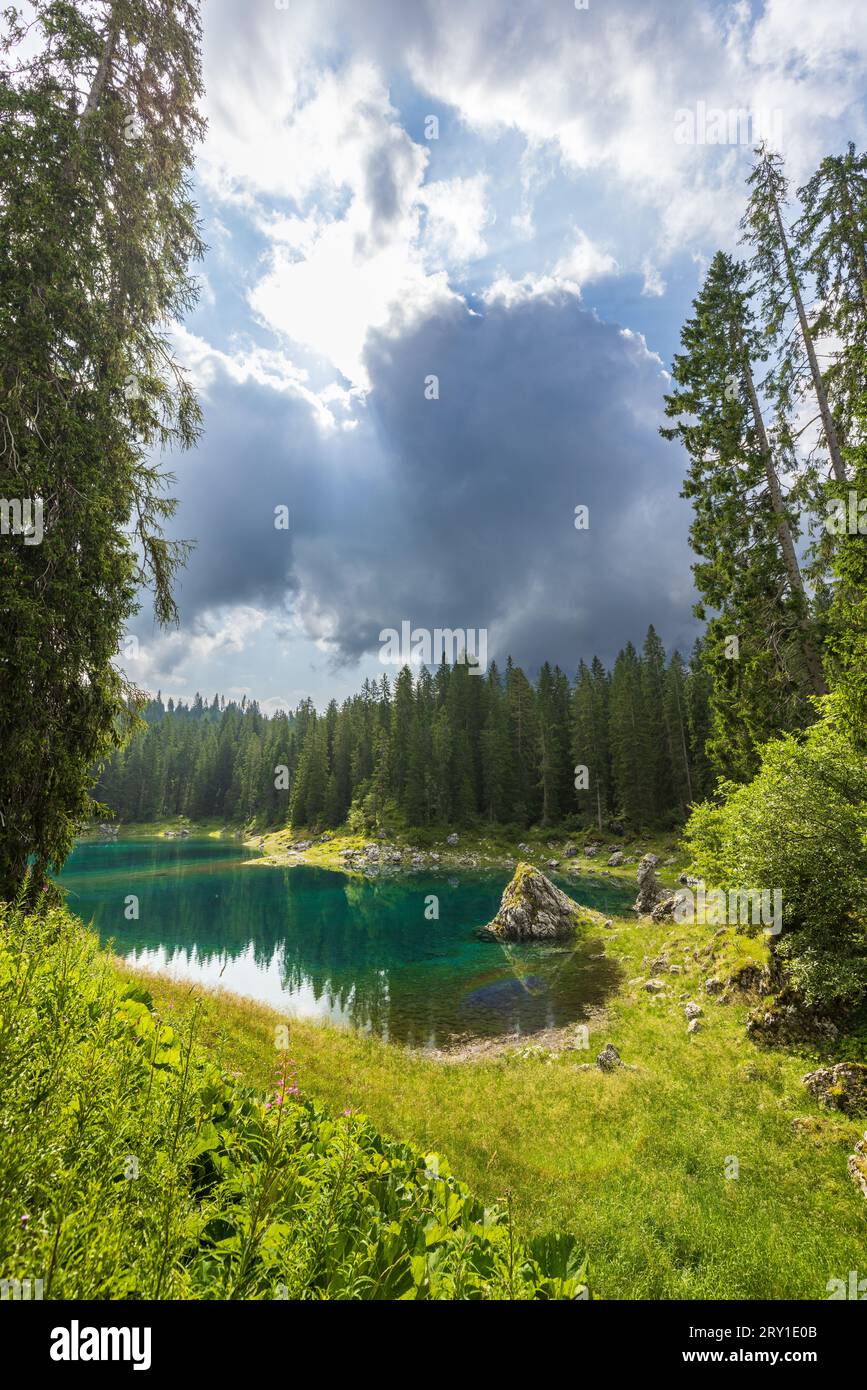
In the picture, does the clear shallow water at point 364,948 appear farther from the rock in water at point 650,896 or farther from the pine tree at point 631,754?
the pine tree at point 631,754

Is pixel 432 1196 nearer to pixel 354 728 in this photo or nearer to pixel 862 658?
pixel 862 658

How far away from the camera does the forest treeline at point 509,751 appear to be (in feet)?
203

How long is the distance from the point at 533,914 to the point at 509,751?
4222 centimetres

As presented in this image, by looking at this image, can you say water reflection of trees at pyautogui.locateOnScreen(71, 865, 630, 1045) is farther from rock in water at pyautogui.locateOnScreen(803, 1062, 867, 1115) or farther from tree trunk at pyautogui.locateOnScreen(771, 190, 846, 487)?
tree trunk at pyautogui.locateOnScreen(771, 190, 846, 487)

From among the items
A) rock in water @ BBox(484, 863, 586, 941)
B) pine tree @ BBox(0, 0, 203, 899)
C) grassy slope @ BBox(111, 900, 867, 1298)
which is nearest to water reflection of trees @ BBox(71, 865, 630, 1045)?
rock in water @ BBox(484, 863, 586, 941)

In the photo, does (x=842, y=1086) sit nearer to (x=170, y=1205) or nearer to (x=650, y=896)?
(x=170, y=1205)

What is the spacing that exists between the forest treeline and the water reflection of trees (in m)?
18.4

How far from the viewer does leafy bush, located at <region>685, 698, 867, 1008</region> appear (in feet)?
34.0

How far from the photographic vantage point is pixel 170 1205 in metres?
2.31

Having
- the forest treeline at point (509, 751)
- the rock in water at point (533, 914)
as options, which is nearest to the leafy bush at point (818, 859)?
the rock in water at point (533, 914)

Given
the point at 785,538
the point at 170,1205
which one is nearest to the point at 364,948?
the point at 785,538

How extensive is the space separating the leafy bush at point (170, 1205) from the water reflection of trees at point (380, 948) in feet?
48.7

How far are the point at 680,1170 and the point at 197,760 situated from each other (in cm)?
12043

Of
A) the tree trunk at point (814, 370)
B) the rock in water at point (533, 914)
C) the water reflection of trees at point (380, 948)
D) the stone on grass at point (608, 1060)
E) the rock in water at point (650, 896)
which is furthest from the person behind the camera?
the rock in water at point (650, 896)
